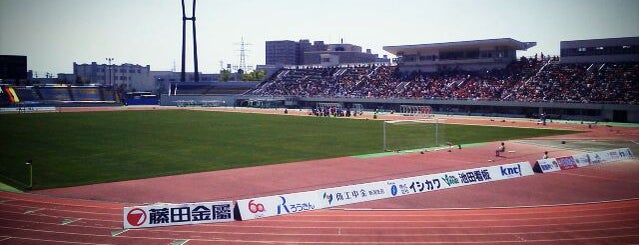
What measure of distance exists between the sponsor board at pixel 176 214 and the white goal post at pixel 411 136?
1996 cm

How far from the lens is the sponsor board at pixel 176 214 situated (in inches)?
593

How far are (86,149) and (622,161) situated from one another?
114 ft

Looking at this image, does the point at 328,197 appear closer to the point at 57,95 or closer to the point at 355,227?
the point at 355,227

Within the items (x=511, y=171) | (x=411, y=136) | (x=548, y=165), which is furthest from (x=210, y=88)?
(x=511, y=171)

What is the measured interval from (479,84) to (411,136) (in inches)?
1602

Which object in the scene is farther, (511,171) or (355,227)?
(511,171)

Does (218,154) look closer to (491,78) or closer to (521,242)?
(521,242)

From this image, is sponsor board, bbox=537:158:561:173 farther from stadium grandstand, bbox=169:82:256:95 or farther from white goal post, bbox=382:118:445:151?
stadium grandstand, bbox=169:82:256:95

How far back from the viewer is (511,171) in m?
24.2

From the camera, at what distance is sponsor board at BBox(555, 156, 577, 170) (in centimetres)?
2638

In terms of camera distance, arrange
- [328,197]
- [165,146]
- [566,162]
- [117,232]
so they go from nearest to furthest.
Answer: [117,232] → [328,197] → [566,162] → [165,146]

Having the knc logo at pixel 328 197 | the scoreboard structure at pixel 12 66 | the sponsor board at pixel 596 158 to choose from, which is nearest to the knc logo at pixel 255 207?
the knc logo at pixel 328 197

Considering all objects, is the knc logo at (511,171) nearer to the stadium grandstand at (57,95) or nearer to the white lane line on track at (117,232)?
the white lane line on track at (117,232)

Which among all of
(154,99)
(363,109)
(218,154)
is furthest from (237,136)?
(154,99)
